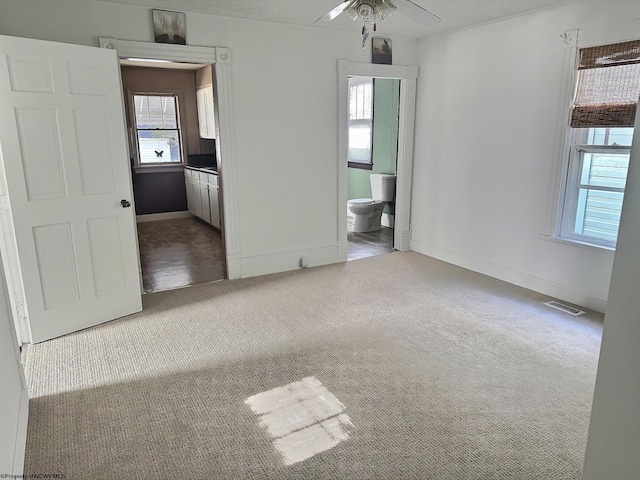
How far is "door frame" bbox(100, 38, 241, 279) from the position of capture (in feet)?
12.2

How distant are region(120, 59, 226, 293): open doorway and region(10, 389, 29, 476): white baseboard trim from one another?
3876 mm

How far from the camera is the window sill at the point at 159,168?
7132 millimetres

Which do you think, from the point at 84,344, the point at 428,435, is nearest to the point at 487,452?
the point at 428,435

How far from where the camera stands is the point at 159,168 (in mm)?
7309

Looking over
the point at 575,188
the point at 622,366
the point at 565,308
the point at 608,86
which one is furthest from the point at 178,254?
the point at 622,366

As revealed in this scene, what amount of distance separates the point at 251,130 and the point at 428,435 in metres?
3.19

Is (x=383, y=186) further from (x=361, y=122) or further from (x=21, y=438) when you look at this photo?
(x=21, y=438)

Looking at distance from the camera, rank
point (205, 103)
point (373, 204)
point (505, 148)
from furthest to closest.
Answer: point (205, 103)
point (373, 204)
point (505, 148)

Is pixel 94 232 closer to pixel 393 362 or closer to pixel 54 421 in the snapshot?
pixel 54 421

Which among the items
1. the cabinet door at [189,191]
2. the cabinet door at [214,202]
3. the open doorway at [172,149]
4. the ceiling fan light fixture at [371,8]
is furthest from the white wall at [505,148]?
the cabinet door at [189,191]

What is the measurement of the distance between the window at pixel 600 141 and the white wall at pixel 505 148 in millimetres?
117

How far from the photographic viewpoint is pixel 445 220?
→ 16.6 feet

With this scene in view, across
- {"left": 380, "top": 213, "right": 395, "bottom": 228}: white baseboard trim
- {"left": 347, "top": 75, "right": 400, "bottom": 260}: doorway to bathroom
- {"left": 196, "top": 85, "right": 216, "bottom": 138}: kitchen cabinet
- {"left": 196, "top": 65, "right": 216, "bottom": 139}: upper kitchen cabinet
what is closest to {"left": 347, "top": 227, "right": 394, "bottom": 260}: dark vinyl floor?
{"left": 347, "top": 75, "right": 400, "bottom": 260}: doorway to bathroom

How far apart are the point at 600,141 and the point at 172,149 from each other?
6136mm
